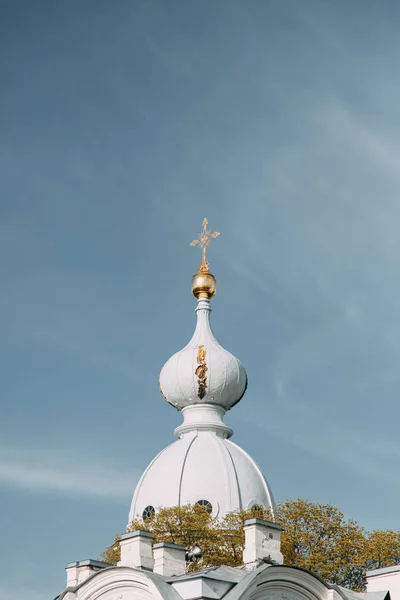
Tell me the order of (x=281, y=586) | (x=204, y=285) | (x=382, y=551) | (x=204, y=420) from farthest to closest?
1. (x=204, y=285)
2. (x=204, y=420)
3. (x=382, y=551)
4. (x=281, y=586)

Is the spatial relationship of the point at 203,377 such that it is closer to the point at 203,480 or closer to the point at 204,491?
the point at 203,480

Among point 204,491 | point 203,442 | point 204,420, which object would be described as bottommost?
point 204,491

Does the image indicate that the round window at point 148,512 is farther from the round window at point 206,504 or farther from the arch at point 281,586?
the arch at point 281,586

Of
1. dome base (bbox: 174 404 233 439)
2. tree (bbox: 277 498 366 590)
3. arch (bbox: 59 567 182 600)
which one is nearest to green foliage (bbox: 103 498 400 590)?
tree (bbox: 277 498 366 590)

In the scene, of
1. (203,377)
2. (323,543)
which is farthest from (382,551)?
(203,377)

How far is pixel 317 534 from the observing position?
36.9 meters

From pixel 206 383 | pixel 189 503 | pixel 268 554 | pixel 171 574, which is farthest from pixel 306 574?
pixel 206 383

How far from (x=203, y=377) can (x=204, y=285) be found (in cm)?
402

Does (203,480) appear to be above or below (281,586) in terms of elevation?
above

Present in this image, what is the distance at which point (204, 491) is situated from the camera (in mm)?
39875

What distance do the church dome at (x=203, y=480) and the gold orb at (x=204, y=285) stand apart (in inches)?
241

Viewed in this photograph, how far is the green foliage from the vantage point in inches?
1369

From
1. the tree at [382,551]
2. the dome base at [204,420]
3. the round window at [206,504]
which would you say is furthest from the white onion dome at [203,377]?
the tree at [382,551]

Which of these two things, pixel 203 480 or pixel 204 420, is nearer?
pixel 203 480
